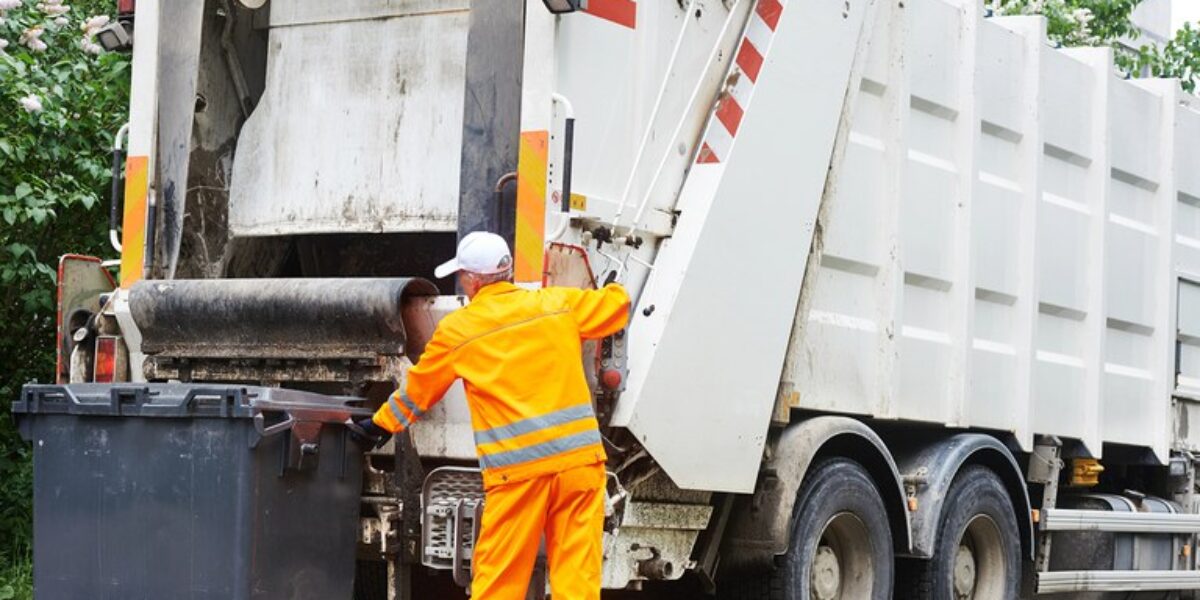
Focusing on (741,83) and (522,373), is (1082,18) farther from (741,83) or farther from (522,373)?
(522,373)

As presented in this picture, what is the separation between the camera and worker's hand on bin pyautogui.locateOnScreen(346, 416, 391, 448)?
5.40m

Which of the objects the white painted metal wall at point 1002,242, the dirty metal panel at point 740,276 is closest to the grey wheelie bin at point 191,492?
the dirty metal panel at point 740,276

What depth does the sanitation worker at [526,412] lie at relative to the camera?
5.16 meters

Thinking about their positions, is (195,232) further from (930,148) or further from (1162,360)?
(1162,360)

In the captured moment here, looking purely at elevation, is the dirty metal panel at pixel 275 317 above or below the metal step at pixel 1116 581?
above

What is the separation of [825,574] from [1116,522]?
2469 mm

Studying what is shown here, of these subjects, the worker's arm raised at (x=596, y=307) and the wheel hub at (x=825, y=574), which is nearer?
the worker's arm raised at (x=596, y=307)

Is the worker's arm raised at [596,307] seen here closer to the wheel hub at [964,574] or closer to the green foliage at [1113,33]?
the wheel hub at [964,574]

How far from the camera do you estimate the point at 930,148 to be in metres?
7.15

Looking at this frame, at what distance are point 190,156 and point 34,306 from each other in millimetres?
1659

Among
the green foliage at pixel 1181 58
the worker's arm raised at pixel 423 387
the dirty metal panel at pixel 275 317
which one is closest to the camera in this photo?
the worker's arm raised at pixel 423 387

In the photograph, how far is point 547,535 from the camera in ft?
17.3

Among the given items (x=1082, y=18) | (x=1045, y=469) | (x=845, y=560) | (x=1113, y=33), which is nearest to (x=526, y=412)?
(x=845, y=560)

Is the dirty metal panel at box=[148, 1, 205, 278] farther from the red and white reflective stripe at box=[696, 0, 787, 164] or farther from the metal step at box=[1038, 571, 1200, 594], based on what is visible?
the metal step at box=[1038, 571, 1200, 594]
